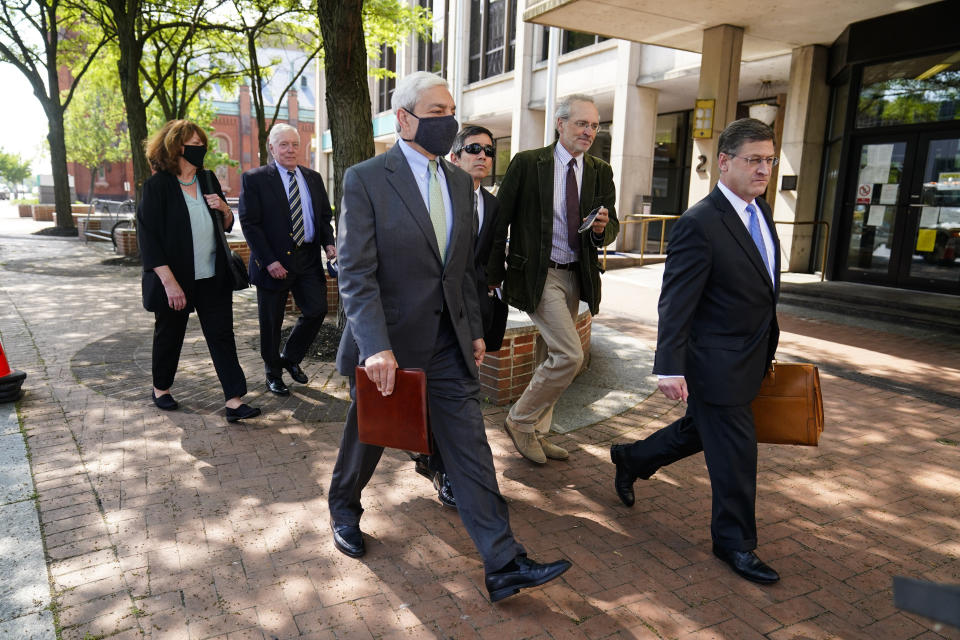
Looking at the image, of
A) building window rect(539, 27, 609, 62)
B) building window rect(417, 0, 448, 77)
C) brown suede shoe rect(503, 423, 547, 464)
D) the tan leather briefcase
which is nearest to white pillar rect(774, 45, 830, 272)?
building window rect(539, 27, 609, 62)

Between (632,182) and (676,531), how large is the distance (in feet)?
48.7

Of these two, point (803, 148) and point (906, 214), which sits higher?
point (803, 148)

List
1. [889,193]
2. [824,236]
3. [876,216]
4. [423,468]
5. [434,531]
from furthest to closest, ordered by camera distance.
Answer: [824,236], [876,216], [889,193], [423,468], [434,531]

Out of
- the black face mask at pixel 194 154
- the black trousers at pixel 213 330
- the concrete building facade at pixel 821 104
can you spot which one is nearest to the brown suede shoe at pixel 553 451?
the black trousers at pixel 213 330

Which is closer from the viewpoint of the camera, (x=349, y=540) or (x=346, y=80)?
(x=349, y=540)

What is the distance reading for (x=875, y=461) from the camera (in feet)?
14.4

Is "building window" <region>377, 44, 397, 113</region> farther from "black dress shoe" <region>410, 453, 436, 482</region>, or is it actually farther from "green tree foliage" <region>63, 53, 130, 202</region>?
"black dress shoe" <region>410, 453, 436, 482</region>

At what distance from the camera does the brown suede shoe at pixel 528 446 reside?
4203mm

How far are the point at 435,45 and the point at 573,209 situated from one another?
84.4 feet

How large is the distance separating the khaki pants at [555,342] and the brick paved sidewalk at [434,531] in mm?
447

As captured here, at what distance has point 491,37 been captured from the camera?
23016 millimetres

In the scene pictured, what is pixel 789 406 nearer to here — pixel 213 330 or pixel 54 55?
pixel 213 330

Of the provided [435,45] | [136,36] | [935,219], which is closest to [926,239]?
[935,219]

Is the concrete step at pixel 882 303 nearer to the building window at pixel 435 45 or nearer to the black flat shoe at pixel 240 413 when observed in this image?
the black flat shoe at pixel 240 413
